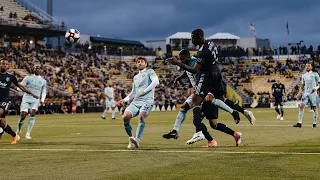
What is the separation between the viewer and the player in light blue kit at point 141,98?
1400 cm

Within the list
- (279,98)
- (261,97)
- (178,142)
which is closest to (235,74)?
(261,97)

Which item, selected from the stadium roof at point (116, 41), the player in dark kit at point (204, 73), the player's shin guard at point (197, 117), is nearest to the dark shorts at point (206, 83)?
the player in dark kit at point (204, 73)

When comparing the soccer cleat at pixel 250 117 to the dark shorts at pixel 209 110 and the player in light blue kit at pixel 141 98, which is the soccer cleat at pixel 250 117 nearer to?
the dark shorts at pixel 209 110

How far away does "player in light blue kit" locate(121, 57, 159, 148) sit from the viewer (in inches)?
551

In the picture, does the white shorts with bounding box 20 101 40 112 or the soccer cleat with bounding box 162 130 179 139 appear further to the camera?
the white shorts with bounding box 20 101 40 112

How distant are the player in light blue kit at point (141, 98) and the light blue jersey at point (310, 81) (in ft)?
35.0

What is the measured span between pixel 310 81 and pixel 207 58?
1112 centimetres

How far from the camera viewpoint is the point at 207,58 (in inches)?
520

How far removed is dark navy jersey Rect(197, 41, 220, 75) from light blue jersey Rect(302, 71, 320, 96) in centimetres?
1062

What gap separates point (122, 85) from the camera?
68.1 metres

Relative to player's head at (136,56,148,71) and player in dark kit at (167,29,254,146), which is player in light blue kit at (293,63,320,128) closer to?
player in dark kit at (167,29,254,146)

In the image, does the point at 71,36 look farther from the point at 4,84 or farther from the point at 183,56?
the point at 183,56

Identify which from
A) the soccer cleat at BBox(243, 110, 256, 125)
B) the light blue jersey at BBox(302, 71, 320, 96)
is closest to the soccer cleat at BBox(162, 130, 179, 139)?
the soccer cleat at BBox(243, 110, 256, 125)

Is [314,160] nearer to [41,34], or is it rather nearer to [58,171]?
[58,171]
